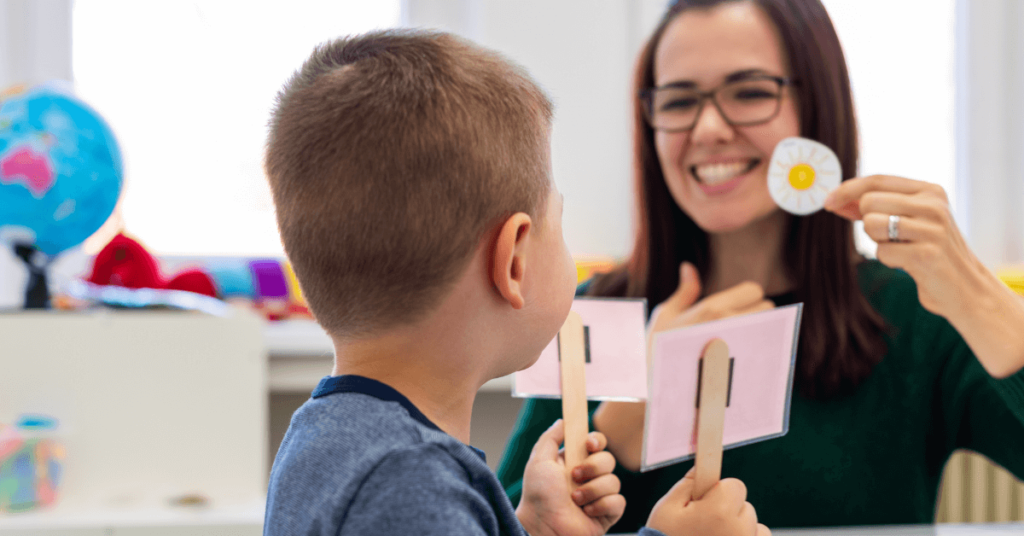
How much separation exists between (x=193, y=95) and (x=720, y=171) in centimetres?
134

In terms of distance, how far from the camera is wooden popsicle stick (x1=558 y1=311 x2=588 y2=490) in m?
0.42

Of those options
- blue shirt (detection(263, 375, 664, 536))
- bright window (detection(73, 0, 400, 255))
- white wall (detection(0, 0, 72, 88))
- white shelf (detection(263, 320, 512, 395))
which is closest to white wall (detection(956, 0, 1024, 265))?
white shelf (detection(263, 320, 512, 395))

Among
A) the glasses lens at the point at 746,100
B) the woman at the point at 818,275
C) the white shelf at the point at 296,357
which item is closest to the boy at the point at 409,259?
the woman at the point at 818,275

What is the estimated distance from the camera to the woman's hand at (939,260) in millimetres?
522

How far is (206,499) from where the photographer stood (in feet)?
3.34

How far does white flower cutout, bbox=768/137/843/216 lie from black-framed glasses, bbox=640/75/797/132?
10 cm

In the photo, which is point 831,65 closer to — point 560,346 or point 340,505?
point 560,346

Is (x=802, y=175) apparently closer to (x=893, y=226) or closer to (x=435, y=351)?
(x=893, y=226)

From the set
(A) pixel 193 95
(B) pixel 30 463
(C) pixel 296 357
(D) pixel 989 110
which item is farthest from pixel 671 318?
(D) pixel 989 110

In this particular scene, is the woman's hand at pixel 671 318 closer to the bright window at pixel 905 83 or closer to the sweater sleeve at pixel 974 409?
the sweater sleeve at pixel 974 409

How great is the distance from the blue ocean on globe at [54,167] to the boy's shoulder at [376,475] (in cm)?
85

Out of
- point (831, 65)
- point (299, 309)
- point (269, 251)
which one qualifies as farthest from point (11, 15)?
point (831, 65)

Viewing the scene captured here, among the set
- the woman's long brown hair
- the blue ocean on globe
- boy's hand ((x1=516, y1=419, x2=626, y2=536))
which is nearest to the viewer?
boy's hand ((x1=516, y1=419, x2=626, y2=536))

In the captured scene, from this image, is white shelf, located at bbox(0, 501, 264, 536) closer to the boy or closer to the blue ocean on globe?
the blue ocean on globe
